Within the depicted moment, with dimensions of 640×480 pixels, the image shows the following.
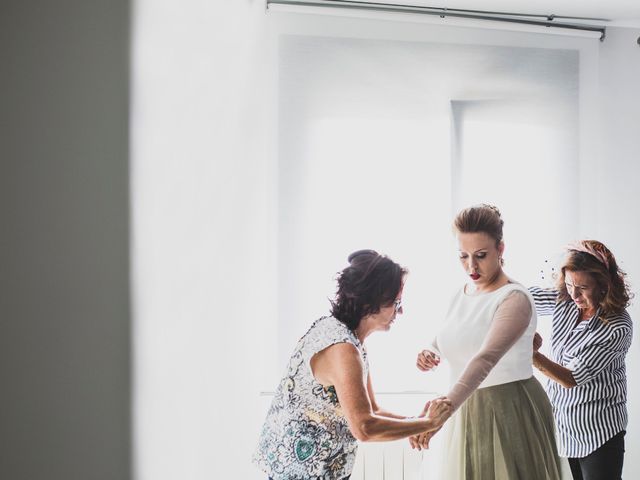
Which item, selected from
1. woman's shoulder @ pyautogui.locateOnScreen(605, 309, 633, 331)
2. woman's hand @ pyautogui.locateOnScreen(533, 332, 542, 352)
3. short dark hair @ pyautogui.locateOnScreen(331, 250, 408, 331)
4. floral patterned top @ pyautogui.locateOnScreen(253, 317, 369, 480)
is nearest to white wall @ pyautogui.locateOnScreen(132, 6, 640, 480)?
floral patterned top @ pyautogui.locateOnScreen(253, 317, 369, 480)

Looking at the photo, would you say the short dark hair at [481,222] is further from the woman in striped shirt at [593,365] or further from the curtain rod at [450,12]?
the curtain rod at [450,12]

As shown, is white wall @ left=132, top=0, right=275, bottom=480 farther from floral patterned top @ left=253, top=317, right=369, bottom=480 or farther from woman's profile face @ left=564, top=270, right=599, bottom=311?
woman's profile face @ left=564, top=270, right=599, bottom=311

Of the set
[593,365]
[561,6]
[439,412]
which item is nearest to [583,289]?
[593,365]

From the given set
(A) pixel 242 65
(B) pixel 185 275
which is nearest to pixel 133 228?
(B) pixel 185 275

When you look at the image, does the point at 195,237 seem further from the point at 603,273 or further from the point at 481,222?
the point at 603,273

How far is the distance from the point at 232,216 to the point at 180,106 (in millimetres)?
730

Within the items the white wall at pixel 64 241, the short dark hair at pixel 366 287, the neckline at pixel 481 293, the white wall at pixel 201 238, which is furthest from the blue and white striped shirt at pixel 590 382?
the white wall at pixel 64 241

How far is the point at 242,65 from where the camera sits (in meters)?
2.14

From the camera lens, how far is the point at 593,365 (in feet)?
7.44

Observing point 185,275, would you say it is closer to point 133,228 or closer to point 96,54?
point 133,228

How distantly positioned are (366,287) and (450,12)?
1.70 meters

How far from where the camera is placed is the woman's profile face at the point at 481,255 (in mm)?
1980

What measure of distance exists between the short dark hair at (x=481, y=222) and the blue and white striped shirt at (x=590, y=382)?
0.63 m

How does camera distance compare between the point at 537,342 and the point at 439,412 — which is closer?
the point at 439,412
